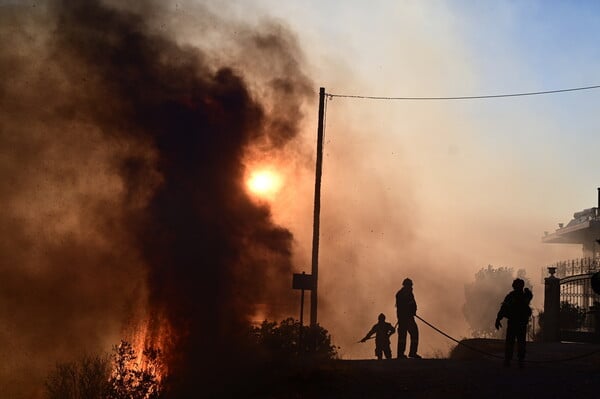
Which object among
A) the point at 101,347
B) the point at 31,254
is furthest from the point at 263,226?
the point at 31,254

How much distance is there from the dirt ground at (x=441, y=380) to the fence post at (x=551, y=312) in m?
7.83

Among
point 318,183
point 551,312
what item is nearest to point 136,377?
point 318,183

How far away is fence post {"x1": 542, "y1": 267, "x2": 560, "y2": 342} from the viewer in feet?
82.4

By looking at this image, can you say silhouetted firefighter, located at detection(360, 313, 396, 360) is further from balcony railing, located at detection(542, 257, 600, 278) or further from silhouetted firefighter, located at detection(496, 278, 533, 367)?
balcony railing, located at detection(542, 257, 600, 278)

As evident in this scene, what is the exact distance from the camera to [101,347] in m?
35.7

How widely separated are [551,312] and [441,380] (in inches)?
513

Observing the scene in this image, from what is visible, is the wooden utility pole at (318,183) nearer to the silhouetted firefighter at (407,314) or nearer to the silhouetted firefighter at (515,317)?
the silhouetted firefighter at (407,314)

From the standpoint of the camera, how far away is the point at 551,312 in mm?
25375

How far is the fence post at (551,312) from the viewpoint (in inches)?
989

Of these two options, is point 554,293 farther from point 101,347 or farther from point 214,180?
point 101,347

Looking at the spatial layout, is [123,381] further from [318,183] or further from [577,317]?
[577,317]

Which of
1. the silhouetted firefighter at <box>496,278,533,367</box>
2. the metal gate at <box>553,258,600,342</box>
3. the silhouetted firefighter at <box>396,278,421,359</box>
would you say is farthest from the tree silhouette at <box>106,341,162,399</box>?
the metal gate at <box>553,258,600,342</box>

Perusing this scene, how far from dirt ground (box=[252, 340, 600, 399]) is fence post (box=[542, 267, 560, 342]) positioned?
25.7 ft

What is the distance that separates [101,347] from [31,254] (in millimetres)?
6060
